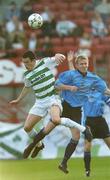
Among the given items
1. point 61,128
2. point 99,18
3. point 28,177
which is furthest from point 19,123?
point 99,18

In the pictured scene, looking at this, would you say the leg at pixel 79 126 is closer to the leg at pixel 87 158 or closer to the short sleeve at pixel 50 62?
the leg at pixel 87 158

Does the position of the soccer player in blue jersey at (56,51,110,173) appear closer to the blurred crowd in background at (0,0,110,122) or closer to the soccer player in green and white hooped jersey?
the soccer player in green and white hooped jersey

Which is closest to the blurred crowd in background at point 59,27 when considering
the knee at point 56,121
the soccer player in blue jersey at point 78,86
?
the soccer player in blue jersey at point 78,86

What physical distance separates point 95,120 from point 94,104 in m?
0.38

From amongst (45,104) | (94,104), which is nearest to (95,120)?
(94,104)

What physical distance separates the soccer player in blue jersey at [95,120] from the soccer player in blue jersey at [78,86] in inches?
5.7

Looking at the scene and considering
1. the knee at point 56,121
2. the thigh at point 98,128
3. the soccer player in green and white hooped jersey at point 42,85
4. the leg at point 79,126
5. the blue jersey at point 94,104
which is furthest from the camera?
the blue jersey at point 94,104

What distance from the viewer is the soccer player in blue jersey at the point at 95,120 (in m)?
14.0

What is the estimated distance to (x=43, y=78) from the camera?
1432 centimetres

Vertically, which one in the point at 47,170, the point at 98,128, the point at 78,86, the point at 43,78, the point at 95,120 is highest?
the point at 43,78

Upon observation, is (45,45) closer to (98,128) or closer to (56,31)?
(56,31)

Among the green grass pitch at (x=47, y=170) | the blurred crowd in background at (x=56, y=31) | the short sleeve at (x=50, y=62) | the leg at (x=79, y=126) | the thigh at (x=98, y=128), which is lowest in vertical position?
the green grass pitch at (x=47, y=170)

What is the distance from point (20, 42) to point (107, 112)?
6056 mm

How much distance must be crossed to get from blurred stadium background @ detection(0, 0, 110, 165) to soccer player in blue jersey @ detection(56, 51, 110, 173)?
3.90 metres
